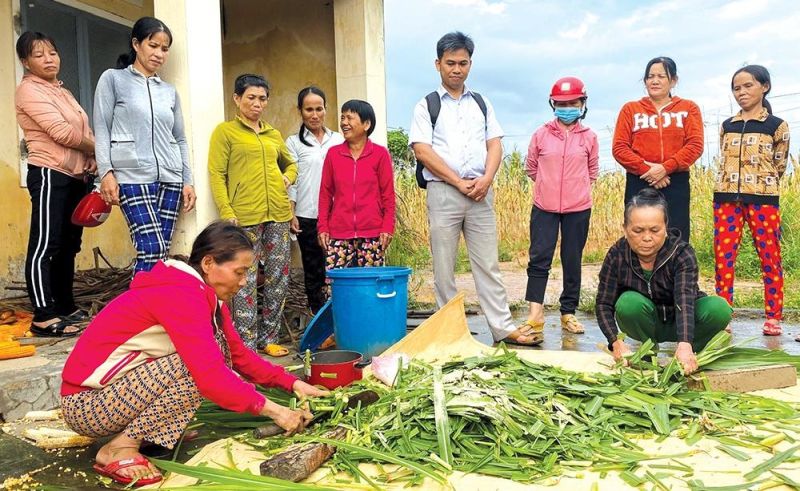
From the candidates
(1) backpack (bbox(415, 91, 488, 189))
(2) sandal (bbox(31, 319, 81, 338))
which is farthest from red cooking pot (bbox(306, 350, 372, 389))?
(2) sandal (bbox(31, 319, 81, 338))

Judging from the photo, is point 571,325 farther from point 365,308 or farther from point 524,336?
point 365,308

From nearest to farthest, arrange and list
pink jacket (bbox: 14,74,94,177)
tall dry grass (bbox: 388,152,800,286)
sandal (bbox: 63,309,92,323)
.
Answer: pink jacket (bbox: 14,74,94,177) < sandal (bbox: 63,309,92,323) < tall dry grass (bbox: 388,152,800,286)

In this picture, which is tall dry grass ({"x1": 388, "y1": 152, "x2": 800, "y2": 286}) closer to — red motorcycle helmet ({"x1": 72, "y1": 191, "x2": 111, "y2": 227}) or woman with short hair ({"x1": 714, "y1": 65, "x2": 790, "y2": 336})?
woman with short hair ({"x1": 714, "y1": 65, "x2": 790, "y2": 336})

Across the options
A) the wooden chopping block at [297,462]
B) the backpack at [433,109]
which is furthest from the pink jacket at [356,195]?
the wooden chopping block at [297,462]

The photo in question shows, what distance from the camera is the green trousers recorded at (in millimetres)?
3275

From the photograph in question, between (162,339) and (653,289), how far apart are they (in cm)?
249

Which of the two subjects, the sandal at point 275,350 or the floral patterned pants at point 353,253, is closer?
the sandal at point 275,350

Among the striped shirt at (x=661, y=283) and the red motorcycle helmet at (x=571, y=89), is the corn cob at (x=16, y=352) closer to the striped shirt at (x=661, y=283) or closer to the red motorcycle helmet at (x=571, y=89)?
the striped shirt at (x=661, y=283)

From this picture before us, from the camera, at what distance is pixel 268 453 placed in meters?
2.26

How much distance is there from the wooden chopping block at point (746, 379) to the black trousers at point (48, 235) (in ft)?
11.6

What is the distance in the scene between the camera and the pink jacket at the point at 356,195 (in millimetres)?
4156

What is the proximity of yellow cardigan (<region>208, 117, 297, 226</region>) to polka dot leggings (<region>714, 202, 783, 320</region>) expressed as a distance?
313 cm

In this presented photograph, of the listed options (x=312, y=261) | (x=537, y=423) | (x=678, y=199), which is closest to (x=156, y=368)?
(x=537, y=423)

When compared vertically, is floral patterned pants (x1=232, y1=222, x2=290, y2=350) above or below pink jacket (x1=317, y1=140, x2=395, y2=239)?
below
